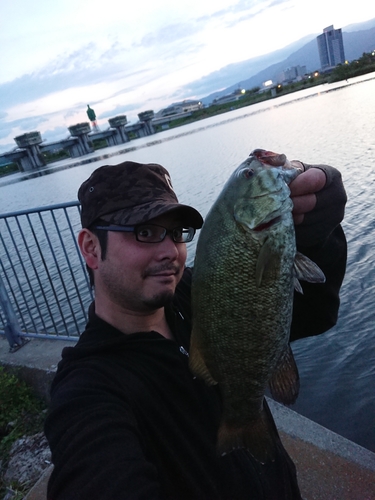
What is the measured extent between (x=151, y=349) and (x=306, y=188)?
107 cm

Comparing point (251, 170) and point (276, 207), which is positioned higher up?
point (251, 170)

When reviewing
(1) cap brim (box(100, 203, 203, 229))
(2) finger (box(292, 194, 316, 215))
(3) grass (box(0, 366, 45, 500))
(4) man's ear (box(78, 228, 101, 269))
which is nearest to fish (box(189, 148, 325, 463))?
(2) finger (box(292, 194, 316, 215))

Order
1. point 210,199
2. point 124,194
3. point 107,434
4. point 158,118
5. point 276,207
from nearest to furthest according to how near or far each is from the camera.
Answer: point 107,434 → point 276,207 → point 124,194 → point 210,199 → point 158,118

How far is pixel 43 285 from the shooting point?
435 inches

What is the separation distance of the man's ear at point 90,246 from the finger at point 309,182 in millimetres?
1028

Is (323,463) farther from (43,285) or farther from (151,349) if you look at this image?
(43,285)

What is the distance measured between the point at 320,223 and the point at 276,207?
30cm

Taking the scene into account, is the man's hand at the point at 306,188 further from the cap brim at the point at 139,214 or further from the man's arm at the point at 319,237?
the cap brim at the point at 139,214

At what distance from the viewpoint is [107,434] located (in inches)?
56.1

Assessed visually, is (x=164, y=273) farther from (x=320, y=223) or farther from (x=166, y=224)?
(x=320, y=223)

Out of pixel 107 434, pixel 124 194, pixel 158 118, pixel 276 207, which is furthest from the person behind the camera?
pixel 158 118

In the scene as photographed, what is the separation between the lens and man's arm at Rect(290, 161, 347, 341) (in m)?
1.81

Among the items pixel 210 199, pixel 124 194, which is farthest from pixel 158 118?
pixel 124 194

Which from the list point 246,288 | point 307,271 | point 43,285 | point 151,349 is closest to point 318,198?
point 307,271
